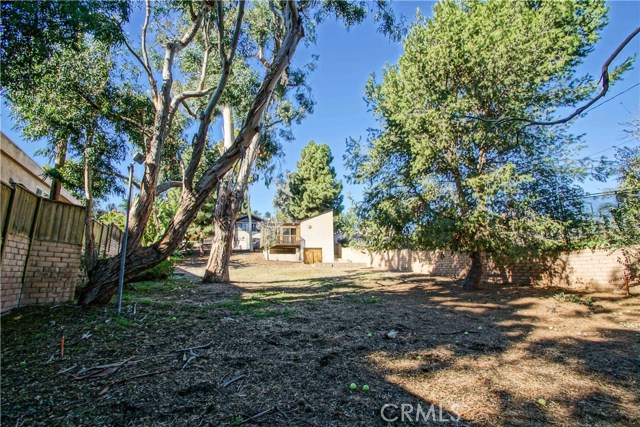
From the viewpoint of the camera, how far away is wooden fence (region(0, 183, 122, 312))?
14.2 ft

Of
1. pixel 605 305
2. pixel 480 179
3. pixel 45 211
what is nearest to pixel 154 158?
pixel 45 211

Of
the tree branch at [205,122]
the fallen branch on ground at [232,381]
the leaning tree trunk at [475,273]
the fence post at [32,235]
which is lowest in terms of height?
the fallen branch on ground at [232,381]

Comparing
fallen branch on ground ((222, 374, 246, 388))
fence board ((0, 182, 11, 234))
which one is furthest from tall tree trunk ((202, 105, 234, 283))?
fallen branch on ground ((222, 374, 246, 388))

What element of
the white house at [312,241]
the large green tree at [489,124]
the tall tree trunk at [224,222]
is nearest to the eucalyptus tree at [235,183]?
the tall tree trunk at [224,222]

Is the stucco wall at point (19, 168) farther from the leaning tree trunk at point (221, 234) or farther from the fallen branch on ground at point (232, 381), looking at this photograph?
the fallen branch on ground at point (232, 381)

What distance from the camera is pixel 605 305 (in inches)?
285

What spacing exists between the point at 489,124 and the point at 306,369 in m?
7.90

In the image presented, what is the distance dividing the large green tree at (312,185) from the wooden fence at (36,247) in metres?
30.7

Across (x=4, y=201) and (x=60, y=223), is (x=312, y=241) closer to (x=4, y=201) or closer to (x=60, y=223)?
(x=60, y=223)

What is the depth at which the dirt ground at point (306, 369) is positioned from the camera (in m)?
2.43

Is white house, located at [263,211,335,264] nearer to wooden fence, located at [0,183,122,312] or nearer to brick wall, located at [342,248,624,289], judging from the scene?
brick wall, located at [342,248,624,289]

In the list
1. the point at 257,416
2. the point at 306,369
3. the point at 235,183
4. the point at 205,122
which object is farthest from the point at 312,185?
the point at 257,416

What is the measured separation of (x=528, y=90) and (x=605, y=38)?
2.87m

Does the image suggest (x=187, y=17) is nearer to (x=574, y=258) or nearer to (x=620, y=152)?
(x=620, y=152)
